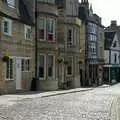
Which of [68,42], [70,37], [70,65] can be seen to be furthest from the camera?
[70,65]

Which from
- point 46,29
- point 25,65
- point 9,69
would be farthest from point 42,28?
point 9,69

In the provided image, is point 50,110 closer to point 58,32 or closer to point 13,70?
point 13,70

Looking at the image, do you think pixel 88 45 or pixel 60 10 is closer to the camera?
pixel 60 10

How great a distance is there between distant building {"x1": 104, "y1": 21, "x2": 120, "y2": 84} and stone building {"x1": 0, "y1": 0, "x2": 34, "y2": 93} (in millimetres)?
36736

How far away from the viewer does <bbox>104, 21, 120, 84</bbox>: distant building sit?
7131cm

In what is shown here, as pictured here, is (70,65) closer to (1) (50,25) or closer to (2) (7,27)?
(1) (50,25)

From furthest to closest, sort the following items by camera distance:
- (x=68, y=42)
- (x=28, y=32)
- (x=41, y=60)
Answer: (x=68, y=42) < (x=41, y=60) < (x=28, y=32)

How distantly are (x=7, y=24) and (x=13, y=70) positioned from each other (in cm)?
344

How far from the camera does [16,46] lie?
103 ft

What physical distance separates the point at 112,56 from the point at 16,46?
146 ft

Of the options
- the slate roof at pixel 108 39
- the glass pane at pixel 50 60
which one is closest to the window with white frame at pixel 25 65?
the glass pane at pixel 50 60

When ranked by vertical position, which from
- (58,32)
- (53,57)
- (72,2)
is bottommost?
(53,57)

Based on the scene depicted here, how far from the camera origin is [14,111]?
1764 centimetres

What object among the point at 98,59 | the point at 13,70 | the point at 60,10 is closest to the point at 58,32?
the point at 60,10
